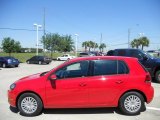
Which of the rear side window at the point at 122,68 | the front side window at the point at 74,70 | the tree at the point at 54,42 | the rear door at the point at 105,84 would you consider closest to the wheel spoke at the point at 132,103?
the rear door at the point at 105,84

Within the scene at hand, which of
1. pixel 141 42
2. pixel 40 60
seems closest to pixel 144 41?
pixel 141 42

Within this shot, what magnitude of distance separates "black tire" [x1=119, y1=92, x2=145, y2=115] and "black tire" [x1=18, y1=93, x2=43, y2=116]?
216 cm

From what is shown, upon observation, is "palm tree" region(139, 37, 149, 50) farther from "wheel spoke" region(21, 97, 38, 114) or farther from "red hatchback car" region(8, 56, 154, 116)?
"wheel spoke" region(21, 97, 38, 114)

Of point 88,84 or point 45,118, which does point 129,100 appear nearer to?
point 88,84

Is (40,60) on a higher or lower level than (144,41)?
lower

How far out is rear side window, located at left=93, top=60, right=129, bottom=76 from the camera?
22.4 ft

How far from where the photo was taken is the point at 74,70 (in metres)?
7.00

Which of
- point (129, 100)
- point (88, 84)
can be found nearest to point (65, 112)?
point (88, 84)

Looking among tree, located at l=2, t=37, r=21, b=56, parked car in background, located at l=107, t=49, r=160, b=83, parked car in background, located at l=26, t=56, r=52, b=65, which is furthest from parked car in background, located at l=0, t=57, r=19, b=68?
parked car in background, located at l=107, t=49, r=160, b=83

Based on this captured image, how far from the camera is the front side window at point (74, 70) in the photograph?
269 inches

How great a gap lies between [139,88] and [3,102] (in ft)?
14.9

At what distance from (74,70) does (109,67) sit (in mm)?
945

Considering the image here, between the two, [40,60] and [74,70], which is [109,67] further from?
[40,60]

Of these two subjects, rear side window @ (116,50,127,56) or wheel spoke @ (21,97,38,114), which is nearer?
wheel spoke @ (21,97,38,114)
